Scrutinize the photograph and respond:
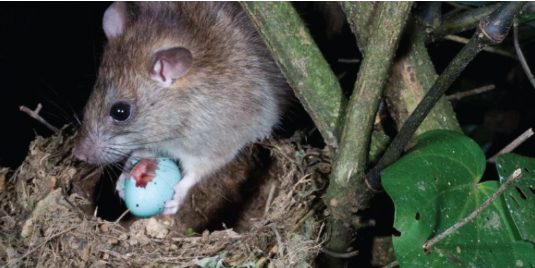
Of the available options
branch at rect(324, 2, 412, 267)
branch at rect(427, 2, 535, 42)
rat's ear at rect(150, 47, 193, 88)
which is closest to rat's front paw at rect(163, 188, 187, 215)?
rat's ear at rect(150, 47, 193, 88)

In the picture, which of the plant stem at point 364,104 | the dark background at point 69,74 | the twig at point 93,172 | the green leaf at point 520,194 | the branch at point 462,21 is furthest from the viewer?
the dark background at point 69,74

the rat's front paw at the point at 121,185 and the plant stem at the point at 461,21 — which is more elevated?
the rat's front paw at the point at 121,185

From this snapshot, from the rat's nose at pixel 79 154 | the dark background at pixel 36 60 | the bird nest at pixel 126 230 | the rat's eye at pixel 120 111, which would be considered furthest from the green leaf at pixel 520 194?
the dark background at pixel 36 60

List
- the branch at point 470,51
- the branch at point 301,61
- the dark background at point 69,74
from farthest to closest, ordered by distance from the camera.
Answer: the dark background at point 69,74
the branch at point 301,61
the branch at point 470,51

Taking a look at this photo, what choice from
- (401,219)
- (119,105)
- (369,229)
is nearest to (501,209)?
(401,219)

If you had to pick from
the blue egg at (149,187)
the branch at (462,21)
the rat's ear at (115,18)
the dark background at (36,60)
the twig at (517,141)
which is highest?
the dark background at (36,60)

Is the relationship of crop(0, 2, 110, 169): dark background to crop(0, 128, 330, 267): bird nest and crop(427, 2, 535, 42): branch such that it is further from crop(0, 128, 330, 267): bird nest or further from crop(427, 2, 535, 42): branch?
crop(427, 2, 535, 42): branch

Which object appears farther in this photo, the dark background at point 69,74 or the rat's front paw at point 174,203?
the dark background at point 69,74

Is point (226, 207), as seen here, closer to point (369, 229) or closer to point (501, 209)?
point (369, 229)

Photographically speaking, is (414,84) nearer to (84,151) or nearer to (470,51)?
(470,51)

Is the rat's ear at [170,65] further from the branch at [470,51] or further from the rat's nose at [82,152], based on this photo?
the branch at [470,51]
